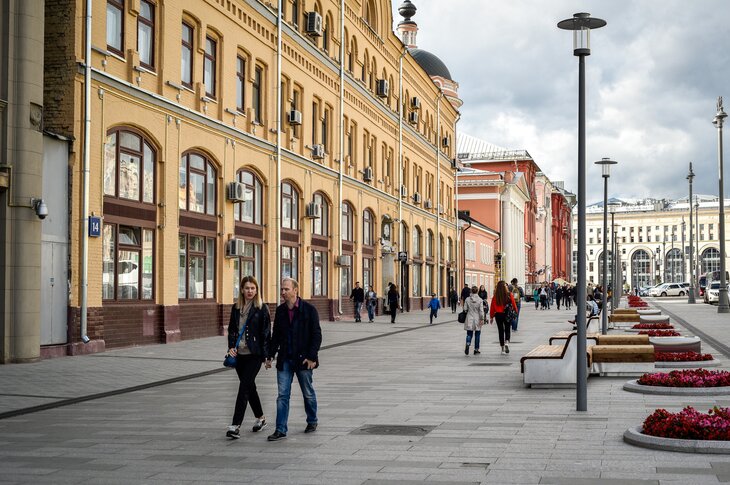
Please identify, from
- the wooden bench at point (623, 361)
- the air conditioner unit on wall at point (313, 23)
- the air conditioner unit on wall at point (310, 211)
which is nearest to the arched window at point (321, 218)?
the air conditioner unit on wall at point (310, 211)

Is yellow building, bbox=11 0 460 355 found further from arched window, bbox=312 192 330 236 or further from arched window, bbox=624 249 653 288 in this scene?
arched window, bbox=624 249 653 288

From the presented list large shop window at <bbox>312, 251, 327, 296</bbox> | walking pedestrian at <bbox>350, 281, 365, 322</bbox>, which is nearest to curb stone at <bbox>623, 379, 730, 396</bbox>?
large shop window at <bbox>312, 251, 327, 296</bbox>

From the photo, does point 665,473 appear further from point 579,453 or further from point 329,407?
point 329,407

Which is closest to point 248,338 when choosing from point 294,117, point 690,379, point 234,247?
point 690,379

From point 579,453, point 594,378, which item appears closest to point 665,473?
point 579,453

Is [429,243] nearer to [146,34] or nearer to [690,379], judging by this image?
[146,34]

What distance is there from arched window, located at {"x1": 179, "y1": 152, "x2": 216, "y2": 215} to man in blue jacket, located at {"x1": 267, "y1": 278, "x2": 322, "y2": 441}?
1645 cm

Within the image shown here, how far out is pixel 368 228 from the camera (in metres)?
46.6

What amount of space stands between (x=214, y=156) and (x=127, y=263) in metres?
5.87

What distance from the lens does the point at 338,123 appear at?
135 feet

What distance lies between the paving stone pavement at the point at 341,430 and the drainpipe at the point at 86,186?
75.0 inches

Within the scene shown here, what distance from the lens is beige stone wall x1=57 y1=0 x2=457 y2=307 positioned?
72.3 ft

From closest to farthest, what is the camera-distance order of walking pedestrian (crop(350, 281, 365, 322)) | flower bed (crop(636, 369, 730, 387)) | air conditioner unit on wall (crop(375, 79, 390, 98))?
flower bed (crop(636, 369, 730, 387)) → walking pedestrian (crop(350, 281, 365, 322)) → air conditioner unit on wall (crop(375, 79, 390, 98))

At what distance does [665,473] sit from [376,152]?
4088 centimetres
